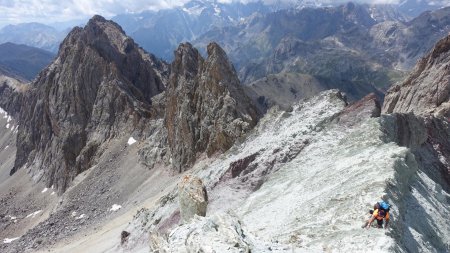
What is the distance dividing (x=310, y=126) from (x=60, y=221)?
68291 millimetres

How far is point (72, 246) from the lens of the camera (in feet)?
241

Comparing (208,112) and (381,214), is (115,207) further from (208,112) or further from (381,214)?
(381,214)

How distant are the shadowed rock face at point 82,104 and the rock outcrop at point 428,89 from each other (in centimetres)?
6453

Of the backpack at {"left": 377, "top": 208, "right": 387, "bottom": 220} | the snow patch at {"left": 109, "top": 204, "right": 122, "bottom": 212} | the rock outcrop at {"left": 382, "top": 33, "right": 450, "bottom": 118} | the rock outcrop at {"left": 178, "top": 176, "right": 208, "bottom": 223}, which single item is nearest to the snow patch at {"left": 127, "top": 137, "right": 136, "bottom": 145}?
the snow patch at {"left": 109, "top": 204, "right": 122, "bottom": 212}

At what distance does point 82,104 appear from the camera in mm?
142125

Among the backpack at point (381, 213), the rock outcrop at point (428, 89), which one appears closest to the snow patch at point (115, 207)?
the rock outcrop at point (428, 89)

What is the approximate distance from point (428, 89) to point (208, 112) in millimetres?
39255

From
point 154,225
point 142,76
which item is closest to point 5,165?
point 142,76

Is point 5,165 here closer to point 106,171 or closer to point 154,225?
point 106,171

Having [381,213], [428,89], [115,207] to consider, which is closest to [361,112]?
[381,213]

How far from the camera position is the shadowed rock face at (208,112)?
80500mm

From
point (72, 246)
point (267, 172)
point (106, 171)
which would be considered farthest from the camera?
point (106, 171)

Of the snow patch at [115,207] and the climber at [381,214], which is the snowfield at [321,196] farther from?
the snow patch at [115,207]

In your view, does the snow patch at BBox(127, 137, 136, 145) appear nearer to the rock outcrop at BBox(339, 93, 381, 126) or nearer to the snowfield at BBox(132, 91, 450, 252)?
the snowfield at BBox(132, 91, 450, 252)
